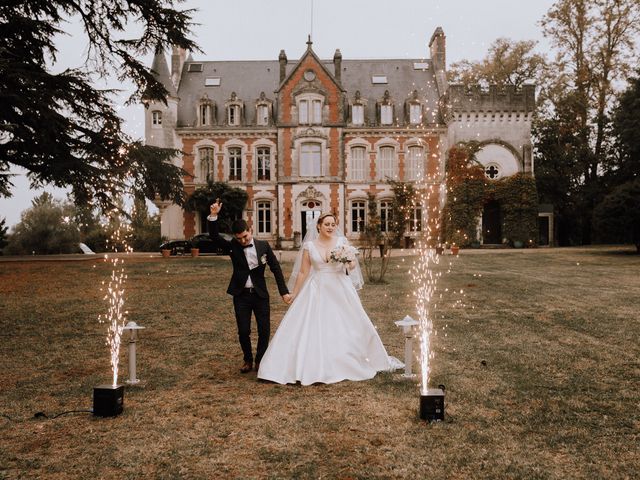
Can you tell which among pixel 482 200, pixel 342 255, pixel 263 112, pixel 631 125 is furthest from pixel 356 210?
pixel 342 255

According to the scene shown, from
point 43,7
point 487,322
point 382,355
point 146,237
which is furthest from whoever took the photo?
point 146,237

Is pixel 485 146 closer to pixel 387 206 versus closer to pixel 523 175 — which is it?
pixel 523 175

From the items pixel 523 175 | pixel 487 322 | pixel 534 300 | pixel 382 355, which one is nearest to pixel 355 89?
pixel 523 175

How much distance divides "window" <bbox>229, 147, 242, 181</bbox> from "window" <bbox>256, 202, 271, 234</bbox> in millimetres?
2113

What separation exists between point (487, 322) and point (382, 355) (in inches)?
139

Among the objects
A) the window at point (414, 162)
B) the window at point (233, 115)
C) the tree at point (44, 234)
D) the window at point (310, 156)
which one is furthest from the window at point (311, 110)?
the tree at point (44, 234)

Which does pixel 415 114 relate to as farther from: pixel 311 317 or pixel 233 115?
pixel 311 317

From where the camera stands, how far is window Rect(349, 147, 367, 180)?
33.3 metres

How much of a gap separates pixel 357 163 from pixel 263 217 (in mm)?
6362

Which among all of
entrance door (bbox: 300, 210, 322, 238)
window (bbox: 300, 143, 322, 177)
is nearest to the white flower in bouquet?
entrance door (bbox: 300, 210, 322, 238)

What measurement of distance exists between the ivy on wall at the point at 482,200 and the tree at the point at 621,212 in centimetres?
647

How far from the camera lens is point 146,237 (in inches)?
1444

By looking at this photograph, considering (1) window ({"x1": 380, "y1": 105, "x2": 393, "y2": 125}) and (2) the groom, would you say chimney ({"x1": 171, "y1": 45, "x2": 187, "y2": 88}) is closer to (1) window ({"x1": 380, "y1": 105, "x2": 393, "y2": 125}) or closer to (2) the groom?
(1) window ({"x1": 380, "y1": 105, "x2": 393, "y2": 125})

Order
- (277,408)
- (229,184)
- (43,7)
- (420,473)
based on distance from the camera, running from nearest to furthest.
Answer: (420,473)
(277,408)
(43,7)
(229,184)
